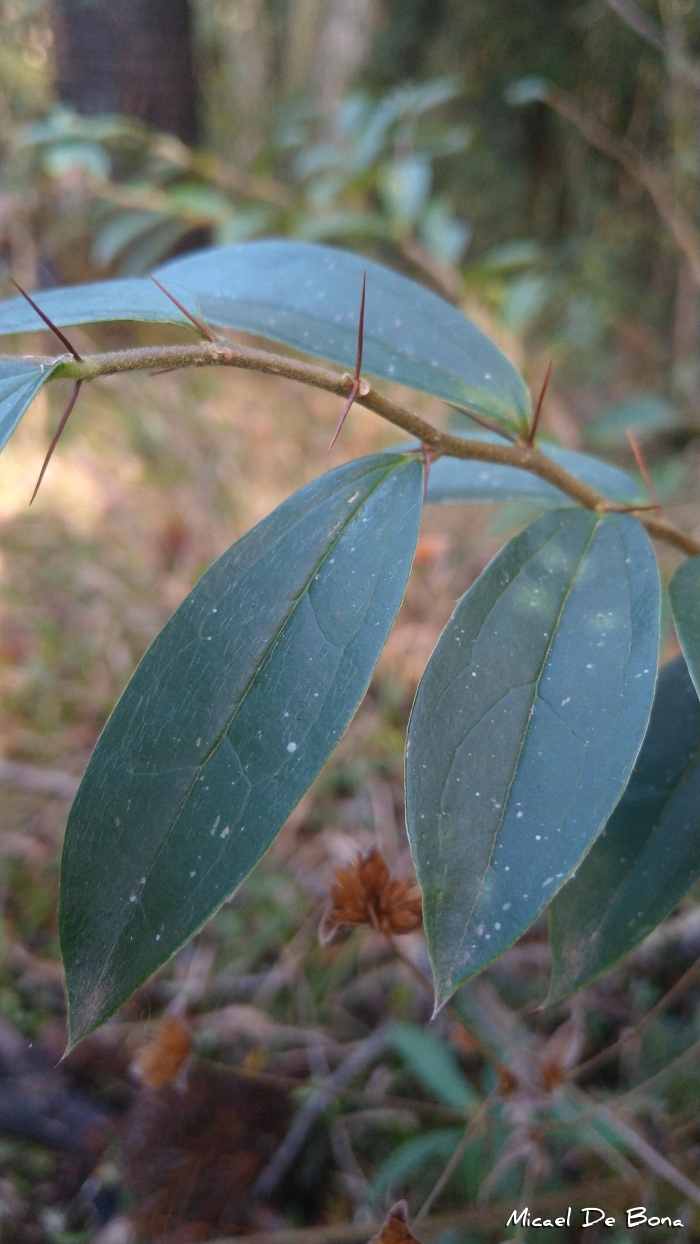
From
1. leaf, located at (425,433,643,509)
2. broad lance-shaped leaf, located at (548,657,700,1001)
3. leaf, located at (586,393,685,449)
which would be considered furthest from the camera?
leaf, located at (586,393,685,449)

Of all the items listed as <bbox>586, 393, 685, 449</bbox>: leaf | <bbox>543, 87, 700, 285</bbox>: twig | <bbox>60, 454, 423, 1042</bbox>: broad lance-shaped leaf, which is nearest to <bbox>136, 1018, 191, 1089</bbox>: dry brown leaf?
<bbox>60, 454, 423, 1042</bbox>: broad lance-shaped leaf

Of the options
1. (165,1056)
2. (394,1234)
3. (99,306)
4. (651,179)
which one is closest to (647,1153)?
(394,1234)

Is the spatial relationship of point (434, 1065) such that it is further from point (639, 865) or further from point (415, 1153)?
point (639, 865)

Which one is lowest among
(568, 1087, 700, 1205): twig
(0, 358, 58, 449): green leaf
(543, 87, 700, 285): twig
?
(568, 1087, 700, 1205): twig

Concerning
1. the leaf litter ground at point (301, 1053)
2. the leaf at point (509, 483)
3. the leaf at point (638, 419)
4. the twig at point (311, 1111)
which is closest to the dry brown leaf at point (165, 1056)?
the leaf litter ground at point (301, 1053)

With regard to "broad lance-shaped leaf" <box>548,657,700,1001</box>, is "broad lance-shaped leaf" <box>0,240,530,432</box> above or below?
above

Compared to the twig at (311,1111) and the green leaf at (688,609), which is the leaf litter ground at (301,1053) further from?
the green leaf at (688,609)

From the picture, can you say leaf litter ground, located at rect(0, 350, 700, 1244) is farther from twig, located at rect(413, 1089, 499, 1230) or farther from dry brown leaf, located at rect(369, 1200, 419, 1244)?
dry brown leaf, located at rect(369, 1200, 419, 1244)

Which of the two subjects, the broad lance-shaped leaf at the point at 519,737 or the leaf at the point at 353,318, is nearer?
the broad lance-shaped leaf at the point at 519,737
